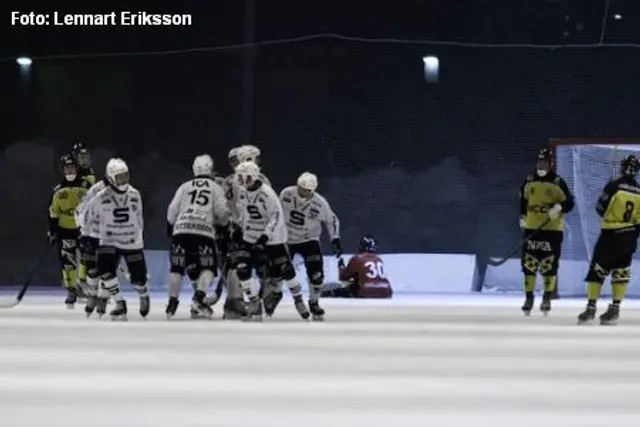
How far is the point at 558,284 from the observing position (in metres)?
19.5

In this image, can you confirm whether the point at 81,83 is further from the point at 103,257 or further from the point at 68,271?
the point at 103,257

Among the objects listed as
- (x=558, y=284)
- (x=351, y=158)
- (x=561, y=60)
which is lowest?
(x=558, y=284)

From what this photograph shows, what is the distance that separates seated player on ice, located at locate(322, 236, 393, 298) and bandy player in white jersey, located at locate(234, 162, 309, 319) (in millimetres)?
5477

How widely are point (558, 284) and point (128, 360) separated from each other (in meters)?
11.5

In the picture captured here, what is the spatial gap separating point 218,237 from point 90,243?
1.16 metres

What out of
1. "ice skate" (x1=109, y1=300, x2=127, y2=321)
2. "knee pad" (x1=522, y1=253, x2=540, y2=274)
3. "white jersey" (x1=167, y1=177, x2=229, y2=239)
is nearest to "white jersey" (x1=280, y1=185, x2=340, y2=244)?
"white jersey" (x1=167, y1=177, x2=229, y2=239)

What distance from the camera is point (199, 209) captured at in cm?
1327

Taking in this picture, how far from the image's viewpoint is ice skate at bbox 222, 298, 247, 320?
13.7 m

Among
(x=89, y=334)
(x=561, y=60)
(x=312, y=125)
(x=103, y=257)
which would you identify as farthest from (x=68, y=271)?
(x=561, y=60)

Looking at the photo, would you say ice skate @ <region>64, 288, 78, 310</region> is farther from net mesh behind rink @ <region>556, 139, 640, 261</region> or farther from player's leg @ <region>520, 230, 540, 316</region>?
net mesh behind rink @ <region>556, 139, 640, 261</region>

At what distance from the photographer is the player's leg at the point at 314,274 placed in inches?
520

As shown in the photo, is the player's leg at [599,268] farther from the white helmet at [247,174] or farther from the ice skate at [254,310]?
the white helmet at [247,174]

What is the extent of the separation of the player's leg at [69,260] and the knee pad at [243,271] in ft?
10.2

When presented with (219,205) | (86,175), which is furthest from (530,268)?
(86,175)
